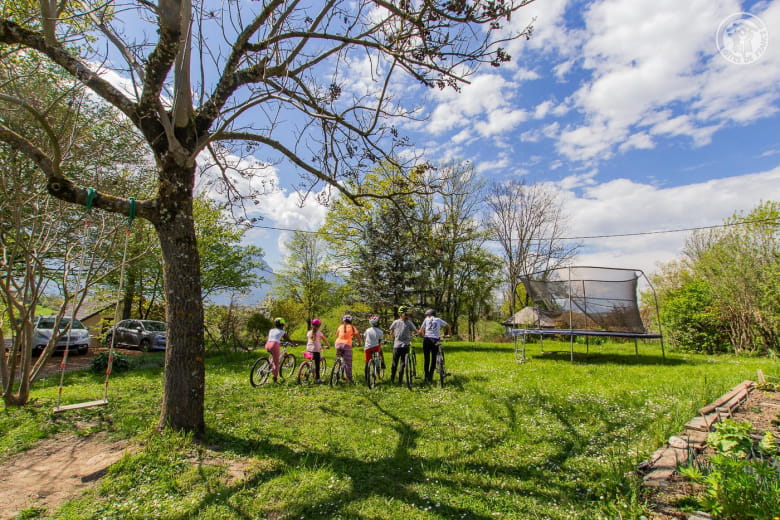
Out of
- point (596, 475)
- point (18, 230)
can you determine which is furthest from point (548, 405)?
point (18, 230)

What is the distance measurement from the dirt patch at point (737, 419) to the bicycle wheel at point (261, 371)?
8.24 meters

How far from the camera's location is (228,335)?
58.0 feet

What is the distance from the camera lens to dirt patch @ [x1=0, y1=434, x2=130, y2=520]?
12.3 ft

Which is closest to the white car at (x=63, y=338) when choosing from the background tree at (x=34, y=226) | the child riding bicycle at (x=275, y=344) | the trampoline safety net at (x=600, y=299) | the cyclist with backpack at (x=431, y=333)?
the background tree at (x=34, y=226)

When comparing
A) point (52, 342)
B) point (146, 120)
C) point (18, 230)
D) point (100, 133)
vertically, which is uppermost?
point (100, 133)

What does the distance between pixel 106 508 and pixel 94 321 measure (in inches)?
1510

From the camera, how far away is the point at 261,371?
955cm

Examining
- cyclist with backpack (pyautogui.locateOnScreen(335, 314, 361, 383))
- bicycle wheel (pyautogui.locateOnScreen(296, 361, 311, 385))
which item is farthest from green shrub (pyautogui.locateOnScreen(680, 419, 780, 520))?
bicycle wheel (pyautogui.locateOnScreen(296, 361, 311, 385))

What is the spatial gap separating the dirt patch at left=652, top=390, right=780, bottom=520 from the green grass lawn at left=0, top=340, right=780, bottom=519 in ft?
0.55

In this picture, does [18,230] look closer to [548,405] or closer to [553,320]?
[548,405]

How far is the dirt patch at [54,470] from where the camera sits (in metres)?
3.76

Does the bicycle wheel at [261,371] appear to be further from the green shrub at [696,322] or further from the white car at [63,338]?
the green shrub at [696,322]

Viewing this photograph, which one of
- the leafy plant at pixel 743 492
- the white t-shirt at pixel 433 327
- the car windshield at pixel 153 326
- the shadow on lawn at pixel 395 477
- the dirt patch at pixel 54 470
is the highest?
the white t-shirt at pixel 433 327

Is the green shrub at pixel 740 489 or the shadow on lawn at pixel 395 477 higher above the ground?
the green shrub at pixel 740 489
